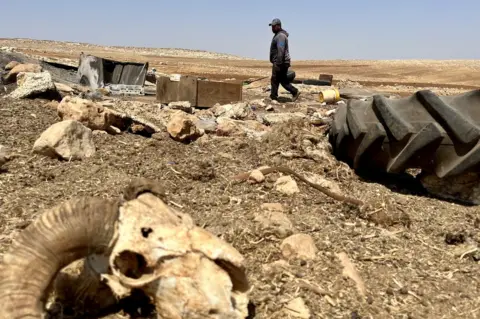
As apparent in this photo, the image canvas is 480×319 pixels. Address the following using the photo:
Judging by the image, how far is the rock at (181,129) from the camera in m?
5.83

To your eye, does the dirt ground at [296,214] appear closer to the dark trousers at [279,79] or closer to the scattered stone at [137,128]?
the scattered stone at [137,128]

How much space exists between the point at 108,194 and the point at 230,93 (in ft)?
18.7

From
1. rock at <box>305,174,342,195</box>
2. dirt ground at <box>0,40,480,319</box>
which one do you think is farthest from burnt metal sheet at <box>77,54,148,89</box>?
rock at <box>305,174,342,195</box>

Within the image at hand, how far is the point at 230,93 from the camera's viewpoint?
9.45 metres

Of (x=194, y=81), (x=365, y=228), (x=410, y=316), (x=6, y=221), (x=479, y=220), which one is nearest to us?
(x=410, y=316)

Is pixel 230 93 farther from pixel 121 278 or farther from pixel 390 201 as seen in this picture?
pixel 121 278

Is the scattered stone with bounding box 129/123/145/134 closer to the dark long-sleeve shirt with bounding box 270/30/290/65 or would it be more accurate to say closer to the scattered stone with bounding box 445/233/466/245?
the scattered stone with bounding box 445/233/466/245

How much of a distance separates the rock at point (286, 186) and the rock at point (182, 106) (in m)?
3.99

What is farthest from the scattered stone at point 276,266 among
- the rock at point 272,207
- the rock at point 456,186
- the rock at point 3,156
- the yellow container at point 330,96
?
the yellow container at point 330,96

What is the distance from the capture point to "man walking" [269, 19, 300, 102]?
1138 cm

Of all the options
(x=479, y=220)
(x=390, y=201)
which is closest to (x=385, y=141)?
(x=390, y=201)

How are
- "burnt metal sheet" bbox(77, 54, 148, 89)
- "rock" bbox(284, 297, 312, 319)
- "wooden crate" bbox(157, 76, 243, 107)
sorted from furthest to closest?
"burnt metal sheet" bbox(77, 54, 148, 89) < "wooden crate" bbox(157, 76, 243, 107) < "rock" bbox(284, 297, 312, 319)

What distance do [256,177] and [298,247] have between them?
A: 126cm

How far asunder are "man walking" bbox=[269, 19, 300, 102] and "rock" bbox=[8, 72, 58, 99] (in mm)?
5284
